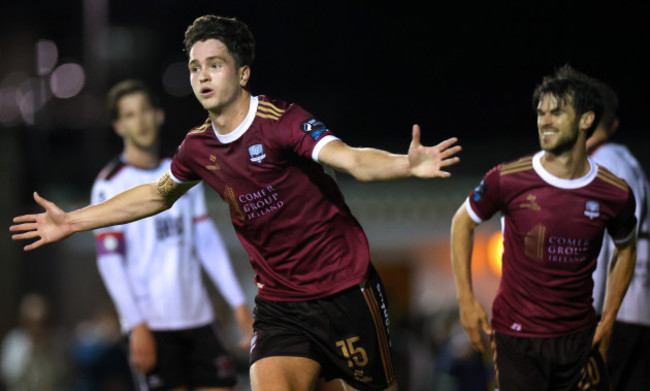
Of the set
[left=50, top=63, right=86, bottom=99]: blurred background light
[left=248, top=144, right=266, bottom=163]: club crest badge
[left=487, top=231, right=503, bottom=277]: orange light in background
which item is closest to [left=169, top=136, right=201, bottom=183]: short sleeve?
[left=248, top=144, right=266, bottom=163]: club crest badge

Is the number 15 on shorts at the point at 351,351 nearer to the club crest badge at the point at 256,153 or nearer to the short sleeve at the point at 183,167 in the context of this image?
the club crest badge at the point at 256,153

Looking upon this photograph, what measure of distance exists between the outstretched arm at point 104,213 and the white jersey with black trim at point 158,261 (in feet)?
5.07

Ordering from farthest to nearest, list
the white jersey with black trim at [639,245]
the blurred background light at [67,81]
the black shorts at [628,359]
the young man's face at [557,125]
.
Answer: the blurred background light at [67,81] < the black shorts at [628,359] < the white jersey with black trim at [639,245] < the young man's face at [557,125]

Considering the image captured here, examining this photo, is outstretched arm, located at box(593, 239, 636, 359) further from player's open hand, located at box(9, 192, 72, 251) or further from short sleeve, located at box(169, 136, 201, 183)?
player's open hand, located at box(9, 192, 72, 251)

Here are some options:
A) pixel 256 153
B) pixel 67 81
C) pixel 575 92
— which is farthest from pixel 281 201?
pixel 67 81

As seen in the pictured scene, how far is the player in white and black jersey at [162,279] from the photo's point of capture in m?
6.85

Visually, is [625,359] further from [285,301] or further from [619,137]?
[619,137]

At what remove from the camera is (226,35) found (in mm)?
5109

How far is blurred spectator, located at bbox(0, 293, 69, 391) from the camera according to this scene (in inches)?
525

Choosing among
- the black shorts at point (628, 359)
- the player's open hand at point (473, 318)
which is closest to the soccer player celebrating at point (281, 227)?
the player's open hand at point (473, 318)

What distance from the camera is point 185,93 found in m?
28.3

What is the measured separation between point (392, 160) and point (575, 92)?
2.03m

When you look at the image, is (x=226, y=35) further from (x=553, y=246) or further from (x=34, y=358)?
(x=34, y=358)

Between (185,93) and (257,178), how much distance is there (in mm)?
23912
